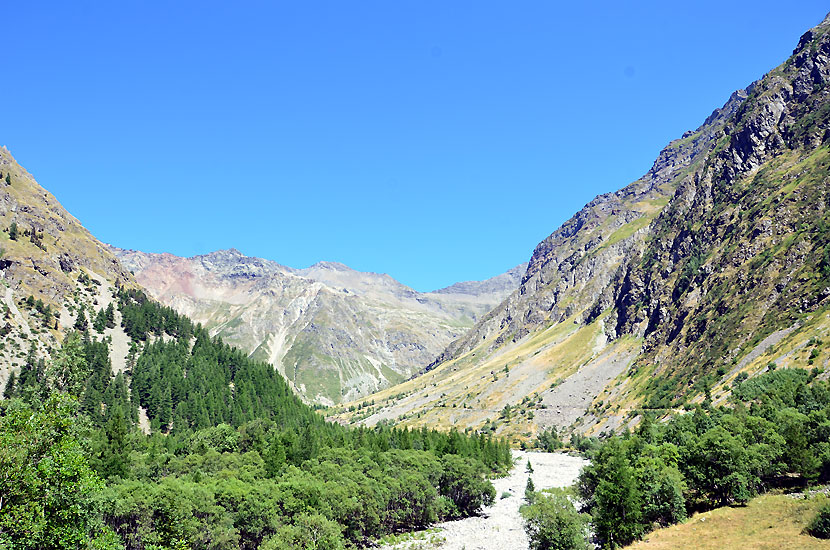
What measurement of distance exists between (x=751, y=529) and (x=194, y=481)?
248 ft

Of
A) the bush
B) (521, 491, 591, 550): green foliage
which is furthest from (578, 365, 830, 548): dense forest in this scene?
the bush

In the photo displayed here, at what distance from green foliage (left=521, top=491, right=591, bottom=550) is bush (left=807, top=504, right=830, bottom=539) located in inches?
887

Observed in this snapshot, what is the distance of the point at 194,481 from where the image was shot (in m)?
80.4

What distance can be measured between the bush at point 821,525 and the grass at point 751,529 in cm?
92

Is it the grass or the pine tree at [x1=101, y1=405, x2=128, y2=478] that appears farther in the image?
the pine tree at [x1=101, y1=405, x2=128, y2=478]

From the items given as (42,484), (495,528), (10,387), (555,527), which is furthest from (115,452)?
(10,387)

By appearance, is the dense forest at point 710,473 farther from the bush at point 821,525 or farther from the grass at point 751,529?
the bush at point 821,525

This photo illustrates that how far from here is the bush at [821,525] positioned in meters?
50.2

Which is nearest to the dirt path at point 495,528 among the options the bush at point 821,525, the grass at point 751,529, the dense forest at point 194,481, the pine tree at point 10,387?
the dense forest at point 194,481

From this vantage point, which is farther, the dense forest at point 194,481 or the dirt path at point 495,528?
the dirt path at point 495,528

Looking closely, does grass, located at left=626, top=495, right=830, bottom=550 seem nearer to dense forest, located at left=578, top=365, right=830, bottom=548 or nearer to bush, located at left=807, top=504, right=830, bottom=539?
bush, located at left=807, top=504, right=830, bottom=539

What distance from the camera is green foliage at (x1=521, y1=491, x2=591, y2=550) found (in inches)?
2372

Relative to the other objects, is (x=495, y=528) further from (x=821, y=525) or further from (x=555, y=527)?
(x=821, y=525)

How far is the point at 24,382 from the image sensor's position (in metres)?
158
